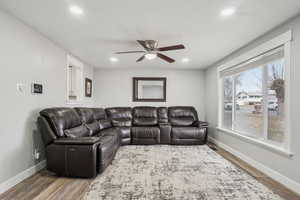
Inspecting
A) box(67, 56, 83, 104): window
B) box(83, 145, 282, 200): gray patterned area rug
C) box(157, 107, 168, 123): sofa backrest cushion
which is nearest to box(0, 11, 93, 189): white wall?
box(83, 145, 282, 200): gray patterned area rug

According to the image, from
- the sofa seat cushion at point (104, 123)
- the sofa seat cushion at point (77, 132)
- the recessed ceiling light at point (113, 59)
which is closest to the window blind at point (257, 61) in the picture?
the recessed ceiling light at point (113, 59)

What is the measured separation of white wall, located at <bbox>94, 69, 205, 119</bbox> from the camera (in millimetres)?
5824

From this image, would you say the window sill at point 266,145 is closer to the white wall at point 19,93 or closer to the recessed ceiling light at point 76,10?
the recessed ceiling light at point 76,10

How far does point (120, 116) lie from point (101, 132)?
1.36 m

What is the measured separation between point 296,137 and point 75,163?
319 cm

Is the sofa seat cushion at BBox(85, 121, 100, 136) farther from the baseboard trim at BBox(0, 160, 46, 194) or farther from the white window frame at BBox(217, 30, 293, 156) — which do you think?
the white window frame at BBox(217, 30, 293, 156)

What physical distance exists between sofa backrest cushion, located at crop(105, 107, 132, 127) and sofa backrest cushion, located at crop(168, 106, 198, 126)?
1331 mm

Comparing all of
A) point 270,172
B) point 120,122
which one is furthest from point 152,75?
point 270,172

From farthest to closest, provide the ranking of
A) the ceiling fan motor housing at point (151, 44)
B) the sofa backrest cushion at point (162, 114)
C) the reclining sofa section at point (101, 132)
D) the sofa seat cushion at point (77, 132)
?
the sofa backrest cushion at point (162, 114), the ceiling fan motor housing at point (151, 44), the sofa seat cushion at point (77, 132), the reclining sofa section at point (101, 132)

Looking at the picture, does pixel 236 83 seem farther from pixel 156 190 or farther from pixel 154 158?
pixel 156 190

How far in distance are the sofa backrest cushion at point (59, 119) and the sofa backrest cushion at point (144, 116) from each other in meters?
2.27

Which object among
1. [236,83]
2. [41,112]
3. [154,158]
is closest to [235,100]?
[236,83]

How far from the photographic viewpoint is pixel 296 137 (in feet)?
7.36

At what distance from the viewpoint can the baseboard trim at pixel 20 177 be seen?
2179 mm
